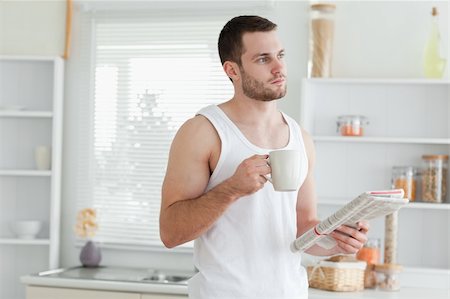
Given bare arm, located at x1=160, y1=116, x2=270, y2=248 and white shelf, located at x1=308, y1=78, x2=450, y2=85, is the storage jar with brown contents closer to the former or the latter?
white shelf, located at x1=308, y1=78, x2=450, y2=85

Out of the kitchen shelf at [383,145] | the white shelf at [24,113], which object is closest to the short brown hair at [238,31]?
the kitchen shelf at [383,145]

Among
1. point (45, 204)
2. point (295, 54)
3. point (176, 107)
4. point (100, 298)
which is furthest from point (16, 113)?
point (295, 54)

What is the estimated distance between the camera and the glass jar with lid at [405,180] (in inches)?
145

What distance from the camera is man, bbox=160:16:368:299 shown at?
1990mm

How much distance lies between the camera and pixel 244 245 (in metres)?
2.00

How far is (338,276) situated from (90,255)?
53.7 inches

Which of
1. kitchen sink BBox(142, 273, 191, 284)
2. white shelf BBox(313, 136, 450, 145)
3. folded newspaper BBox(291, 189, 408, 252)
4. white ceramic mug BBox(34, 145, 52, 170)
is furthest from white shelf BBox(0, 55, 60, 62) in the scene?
folded newspaper BBox(291, 189, 408, 252)

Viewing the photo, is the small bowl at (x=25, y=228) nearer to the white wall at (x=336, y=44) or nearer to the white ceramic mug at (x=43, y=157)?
the white wall at (x=336, y=44)

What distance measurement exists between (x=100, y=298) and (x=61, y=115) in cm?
106

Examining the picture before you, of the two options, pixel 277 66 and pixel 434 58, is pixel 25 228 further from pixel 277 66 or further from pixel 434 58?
pixel 277 66

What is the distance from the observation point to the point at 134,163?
4148 millimetres

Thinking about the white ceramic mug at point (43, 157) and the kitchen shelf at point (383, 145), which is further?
the white ceramic mug at point (43, 157)

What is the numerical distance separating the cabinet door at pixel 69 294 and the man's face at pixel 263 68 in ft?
5.87

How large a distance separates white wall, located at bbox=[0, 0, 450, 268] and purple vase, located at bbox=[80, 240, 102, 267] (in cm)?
12
